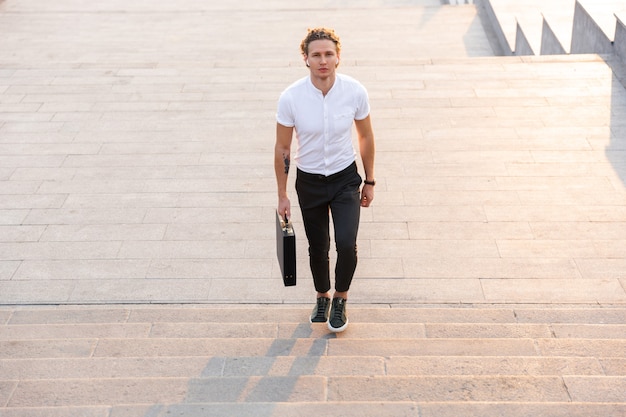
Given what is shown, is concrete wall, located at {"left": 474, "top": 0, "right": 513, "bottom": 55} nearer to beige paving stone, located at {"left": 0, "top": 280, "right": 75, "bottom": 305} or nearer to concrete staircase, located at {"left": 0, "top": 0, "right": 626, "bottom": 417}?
concrete staircase, located at {"left": 0, "top": 0, "right": 626, "bottom": 417}

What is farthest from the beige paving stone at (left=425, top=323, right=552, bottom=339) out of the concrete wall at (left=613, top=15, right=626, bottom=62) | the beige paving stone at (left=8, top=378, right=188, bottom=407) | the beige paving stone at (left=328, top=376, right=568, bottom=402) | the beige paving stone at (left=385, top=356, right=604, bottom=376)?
the concrete wall at (left=613, top=15, right=626, bottom=62)

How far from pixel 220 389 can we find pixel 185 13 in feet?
48.4

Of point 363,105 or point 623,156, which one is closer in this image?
point 363,105

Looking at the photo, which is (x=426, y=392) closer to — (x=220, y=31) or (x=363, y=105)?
(x=363, y=105)

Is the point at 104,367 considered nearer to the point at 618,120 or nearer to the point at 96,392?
the point at 96,392

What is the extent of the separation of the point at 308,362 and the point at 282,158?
3.65 feet

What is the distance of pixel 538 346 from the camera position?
4.37 metres

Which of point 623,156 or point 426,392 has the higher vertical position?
point 426,392

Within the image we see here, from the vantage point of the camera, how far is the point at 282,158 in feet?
14.3

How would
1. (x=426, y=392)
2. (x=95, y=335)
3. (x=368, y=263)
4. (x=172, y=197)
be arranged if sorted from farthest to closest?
(x=172, y=197)
(x=368, y=263)
(x=95, y=335)
(x=426, y=392)

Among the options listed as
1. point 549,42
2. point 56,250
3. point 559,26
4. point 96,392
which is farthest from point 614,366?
point 559,26

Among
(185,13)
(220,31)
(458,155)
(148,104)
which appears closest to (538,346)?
(458,155)

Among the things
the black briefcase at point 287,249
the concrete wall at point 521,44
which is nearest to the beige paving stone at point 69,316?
the black briefcase at point 287,249

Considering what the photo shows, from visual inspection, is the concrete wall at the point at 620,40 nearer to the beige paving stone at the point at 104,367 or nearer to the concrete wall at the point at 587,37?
the concrete wall at the point at 587,37
